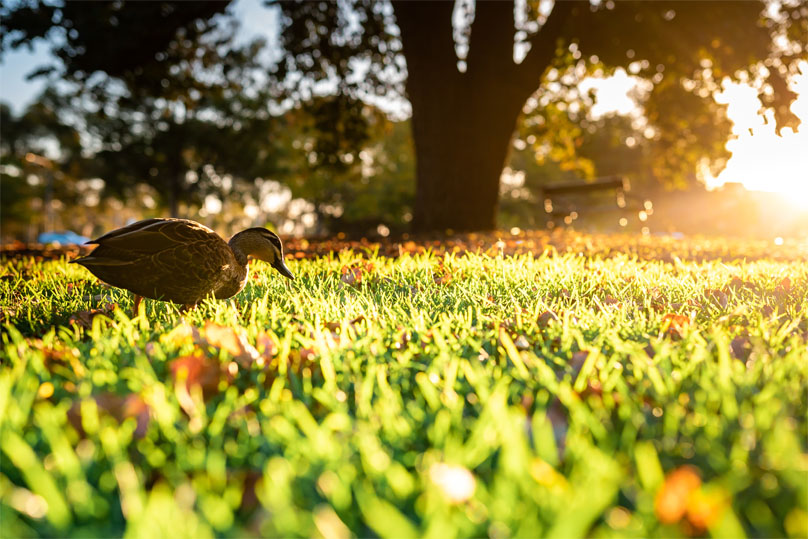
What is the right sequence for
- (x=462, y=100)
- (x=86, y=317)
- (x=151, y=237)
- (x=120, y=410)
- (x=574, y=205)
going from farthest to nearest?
(x=574, y=205) < (x=462, y=100) < (x=86, y=317) < (x=151, y=237) < (x=120, y=410)

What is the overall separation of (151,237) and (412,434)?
7.02 feet

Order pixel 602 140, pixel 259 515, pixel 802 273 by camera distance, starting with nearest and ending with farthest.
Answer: pixel 259 515, pixel 802 273, pixel 602 140

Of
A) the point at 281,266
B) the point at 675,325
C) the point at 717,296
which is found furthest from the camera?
the point at 281,266

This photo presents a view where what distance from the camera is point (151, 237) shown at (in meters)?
3.11

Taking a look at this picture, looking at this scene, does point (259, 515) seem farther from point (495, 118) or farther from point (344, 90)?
point (344, 90)

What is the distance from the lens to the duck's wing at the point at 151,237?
309cm

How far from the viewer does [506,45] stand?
33.4 ft

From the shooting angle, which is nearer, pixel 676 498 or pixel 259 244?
pixel 676 498

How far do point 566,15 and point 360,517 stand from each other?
10.5 meters

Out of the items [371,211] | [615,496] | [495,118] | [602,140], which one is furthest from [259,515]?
[602,140]

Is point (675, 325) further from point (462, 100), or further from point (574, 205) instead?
point (574, 205)

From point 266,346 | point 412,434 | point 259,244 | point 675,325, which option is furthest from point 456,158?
point 412,434

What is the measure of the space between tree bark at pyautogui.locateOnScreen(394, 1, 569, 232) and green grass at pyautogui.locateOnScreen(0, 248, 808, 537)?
7.20 metres

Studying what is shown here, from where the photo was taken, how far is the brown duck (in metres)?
3.09
